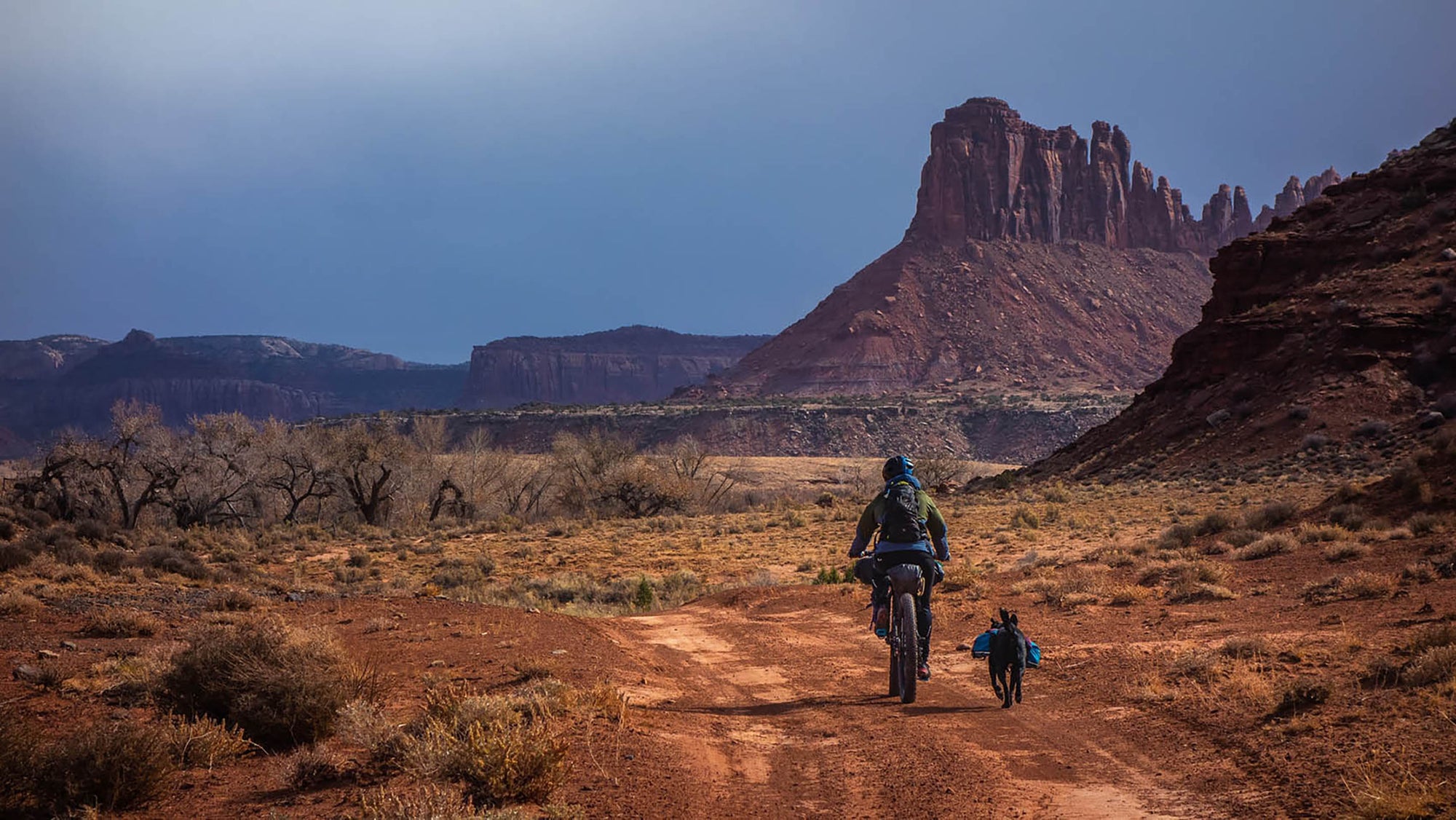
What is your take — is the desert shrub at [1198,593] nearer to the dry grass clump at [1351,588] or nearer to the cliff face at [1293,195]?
the dry grass clump at [1351,588]

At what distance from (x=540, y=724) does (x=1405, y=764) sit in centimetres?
476

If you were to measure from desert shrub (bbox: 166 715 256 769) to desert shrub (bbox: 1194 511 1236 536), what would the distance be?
18.4 m

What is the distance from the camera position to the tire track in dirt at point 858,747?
5.49m

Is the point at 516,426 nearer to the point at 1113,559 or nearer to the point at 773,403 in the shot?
the point at 773,403

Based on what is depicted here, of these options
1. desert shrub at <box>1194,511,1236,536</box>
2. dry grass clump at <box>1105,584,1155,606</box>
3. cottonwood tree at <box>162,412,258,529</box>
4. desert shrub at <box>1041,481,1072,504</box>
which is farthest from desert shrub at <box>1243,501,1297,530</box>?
cottonwood tree at <box>162,412,258,529</box>

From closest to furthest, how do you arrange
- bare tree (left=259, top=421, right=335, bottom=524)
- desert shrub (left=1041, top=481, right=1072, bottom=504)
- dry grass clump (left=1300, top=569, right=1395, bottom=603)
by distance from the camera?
dry grass clump (left=1300, top=569, right=1395, bottom=603) → desert shrub (left=1041, top=481, right=1072, bottom=504) → bare tree (left=259, top=421, right=335, bottom=524)

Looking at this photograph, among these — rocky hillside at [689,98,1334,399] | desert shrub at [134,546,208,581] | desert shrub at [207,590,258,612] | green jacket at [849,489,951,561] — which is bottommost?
desert shrub at [134,546,208,581]

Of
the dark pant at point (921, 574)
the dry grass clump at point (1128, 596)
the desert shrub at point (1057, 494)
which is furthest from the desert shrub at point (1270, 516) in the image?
the desert shrub at point (1057, 494)

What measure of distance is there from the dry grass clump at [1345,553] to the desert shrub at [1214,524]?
5.45 metres

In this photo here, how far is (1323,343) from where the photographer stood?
125 feet

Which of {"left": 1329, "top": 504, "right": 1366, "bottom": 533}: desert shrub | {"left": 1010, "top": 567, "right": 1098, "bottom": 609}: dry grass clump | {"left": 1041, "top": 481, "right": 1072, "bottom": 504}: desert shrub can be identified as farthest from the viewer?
{"left": 1041, "top": 481, "right": 1072, "bottom": 504}: desert shrub

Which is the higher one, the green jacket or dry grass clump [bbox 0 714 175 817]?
the green jacket

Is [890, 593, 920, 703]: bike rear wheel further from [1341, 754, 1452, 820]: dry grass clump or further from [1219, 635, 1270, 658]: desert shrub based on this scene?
[1341, 754, 1452, 820]: dry grass clump

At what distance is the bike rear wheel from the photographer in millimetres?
8000
